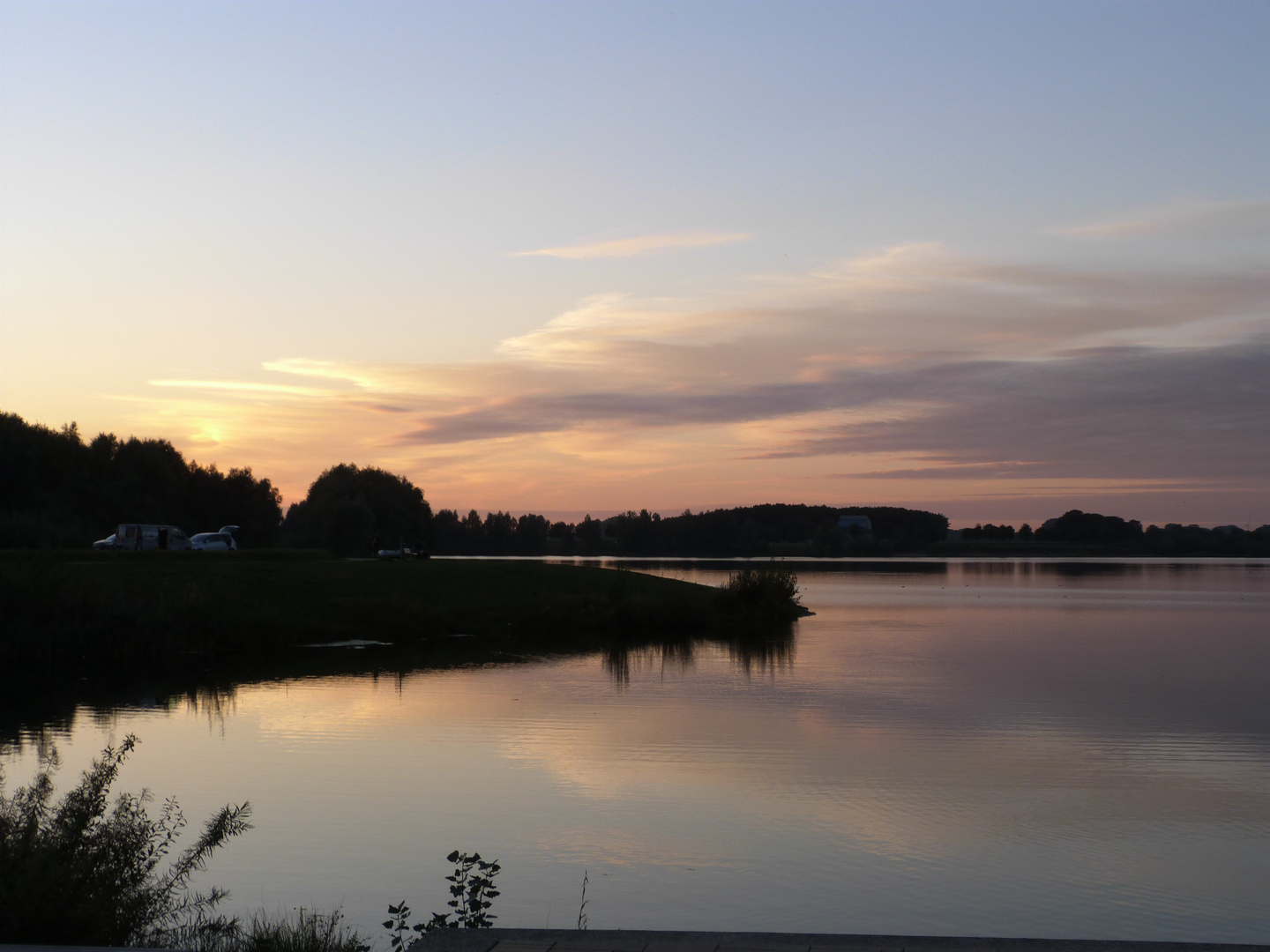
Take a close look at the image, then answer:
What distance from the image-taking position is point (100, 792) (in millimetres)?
8797

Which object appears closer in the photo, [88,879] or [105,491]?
[88,879]

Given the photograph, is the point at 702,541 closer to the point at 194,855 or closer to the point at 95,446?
the point at 95,446

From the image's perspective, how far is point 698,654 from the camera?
3634cm

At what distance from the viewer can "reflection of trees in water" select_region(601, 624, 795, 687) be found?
31781mm

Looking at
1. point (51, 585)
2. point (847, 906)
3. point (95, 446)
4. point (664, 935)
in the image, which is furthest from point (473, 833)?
point (95, 446)

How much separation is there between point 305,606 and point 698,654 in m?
12.7

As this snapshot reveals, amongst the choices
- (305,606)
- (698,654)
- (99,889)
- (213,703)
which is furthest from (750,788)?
(305,606)

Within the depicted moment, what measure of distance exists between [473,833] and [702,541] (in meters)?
153

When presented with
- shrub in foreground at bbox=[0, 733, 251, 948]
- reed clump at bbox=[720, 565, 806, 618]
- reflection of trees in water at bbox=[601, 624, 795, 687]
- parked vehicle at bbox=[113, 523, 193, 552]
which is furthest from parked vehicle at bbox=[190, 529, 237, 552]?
shrub in foreground at bbox=[0, 733, 251, 948]

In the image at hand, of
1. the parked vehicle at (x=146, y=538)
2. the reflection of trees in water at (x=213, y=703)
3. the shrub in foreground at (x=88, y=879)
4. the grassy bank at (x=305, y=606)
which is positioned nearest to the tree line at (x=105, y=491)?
the parked vehicle at (x=146, y=538)

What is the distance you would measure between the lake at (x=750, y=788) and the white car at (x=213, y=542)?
1144 inches

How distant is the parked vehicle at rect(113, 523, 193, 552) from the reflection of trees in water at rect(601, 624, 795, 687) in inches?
969

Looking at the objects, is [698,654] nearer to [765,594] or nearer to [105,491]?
[765,594]

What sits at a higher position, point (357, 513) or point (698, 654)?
point (357, 513)
